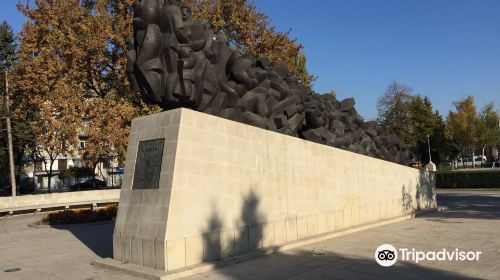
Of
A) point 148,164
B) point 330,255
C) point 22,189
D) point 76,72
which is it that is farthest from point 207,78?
point 22,189

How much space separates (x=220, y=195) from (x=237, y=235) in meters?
0.91

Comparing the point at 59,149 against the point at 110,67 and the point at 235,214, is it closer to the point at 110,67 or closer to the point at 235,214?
the point at 110,67

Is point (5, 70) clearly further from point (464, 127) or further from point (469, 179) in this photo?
point (464, 127)

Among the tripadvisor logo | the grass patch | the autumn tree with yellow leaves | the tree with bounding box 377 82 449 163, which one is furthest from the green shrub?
the grass patch

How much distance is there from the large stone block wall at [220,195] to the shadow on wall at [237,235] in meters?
0.02

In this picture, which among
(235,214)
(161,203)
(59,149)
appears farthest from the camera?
(59,149)

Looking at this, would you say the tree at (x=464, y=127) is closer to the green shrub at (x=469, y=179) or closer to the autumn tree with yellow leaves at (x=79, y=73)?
the green shrub at (x=469, y=179)

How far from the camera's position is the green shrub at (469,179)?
33222 millimetres

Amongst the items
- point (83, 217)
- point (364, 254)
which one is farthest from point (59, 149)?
point (364, 254)

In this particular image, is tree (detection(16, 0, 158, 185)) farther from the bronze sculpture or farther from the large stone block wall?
the large stone block wall

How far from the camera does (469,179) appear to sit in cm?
3478

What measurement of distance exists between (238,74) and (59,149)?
16.8m

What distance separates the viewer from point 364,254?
891 cm

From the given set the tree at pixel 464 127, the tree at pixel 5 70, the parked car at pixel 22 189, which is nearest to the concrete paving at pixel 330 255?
the tree at pixel 5 70
